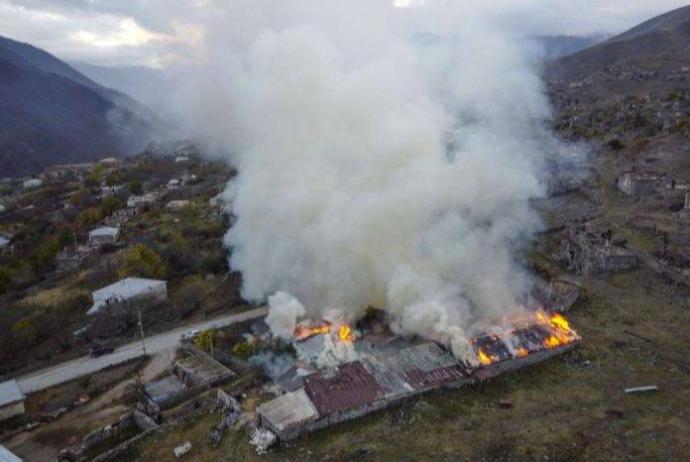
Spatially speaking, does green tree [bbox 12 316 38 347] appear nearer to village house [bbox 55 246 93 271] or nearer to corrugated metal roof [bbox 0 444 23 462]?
corrugated metal roof [bbox 0 444 23 462]

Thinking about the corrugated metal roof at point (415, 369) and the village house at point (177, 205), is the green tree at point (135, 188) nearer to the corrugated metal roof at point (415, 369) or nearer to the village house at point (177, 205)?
the village house at point (177, 205)

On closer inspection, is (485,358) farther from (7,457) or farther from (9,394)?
(9,394)

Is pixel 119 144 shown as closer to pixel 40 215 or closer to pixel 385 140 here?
pixel 40 215

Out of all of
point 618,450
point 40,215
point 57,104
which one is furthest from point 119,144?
point 618,450

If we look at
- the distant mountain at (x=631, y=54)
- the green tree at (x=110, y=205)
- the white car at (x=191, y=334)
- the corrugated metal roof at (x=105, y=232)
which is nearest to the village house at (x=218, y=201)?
the corrugated metal roof at (x=105, y=232)

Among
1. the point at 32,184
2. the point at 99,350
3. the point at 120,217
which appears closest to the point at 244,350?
the point at 99,350
